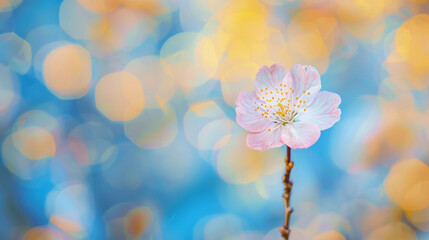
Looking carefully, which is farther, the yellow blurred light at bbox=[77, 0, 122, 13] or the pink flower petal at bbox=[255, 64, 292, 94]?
the yellow blurred light at bbox=[77, 0, 122, 13]

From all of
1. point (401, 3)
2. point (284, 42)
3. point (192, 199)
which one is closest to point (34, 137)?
point (192, 199)

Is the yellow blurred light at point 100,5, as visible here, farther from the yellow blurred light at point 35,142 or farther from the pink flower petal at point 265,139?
the pink flower petal at point 265,139

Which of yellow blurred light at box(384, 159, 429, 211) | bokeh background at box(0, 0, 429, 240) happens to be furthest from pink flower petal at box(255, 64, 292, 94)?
yellow blurred light at box(384, 159, 429, 211)

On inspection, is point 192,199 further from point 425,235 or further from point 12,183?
point 425,235

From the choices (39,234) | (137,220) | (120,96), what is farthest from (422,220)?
(39,234)

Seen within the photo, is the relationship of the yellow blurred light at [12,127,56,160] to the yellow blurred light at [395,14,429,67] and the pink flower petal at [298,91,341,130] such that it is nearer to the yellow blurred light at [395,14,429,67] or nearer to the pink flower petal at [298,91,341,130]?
the pink flower petal at [298,91,341,130]

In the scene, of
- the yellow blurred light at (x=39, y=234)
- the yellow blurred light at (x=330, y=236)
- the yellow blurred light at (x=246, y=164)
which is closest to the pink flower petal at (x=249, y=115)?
the yellow blurred light at (x=246, y=164)
